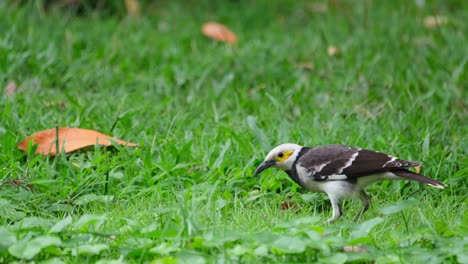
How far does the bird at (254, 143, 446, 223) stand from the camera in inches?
214

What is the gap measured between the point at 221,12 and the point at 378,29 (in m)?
2.00

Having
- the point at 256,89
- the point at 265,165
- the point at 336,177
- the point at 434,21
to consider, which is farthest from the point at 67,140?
the point at 434,21

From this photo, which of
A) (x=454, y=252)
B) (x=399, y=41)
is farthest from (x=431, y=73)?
(x=454, y=252)

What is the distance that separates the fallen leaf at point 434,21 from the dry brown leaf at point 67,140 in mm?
4550

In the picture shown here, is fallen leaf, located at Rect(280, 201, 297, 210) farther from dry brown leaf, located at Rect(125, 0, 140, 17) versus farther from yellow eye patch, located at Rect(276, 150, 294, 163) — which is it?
dry brown leaf, located at Rect(125, 0, 140, 17)

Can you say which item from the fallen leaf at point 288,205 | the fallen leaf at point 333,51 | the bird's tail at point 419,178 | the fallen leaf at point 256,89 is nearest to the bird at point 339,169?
the bird's tail at point 419,178

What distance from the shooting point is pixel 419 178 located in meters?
5.30

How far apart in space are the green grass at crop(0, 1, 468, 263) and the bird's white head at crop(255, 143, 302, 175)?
21cm

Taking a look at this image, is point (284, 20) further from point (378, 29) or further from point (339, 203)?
point (339, 203)

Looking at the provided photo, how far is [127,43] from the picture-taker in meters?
8.84

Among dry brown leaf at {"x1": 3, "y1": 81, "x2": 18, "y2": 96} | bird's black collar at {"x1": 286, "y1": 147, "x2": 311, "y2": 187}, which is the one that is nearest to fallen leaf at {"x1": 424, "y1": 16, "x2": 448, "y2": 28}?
bird's black collar at {"x1": 286, "y1": 147, "x2": 311, "y2": 187}

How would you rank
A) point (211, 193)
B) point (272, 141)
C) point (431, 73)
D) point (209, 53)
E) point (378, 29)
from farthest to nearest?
1. point (378, 29)
2. point (209, 53)
3. point (431, 73)
4. point (272, 141)
5. point (211, 193)

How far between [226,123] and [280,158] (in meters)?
1.51

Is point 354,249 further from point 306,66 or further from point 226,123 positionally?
point 306,66
